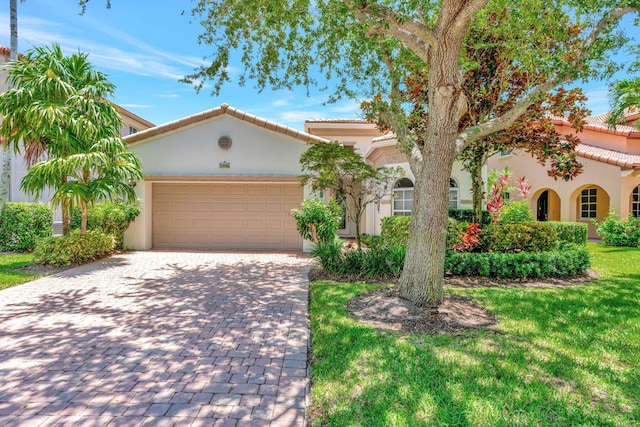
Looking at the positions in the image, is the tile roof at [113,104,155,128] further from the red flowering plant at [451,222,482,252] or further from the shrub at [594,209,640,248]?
the shrub at [594,209,640,248]

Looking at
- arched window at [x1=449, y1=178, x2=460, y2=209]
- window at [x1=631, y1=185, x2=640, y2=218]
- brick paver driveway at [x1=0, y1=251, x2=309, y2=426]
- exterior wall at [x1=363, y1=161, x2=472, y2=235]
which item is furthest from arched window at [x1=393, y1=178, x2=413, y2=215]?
window at [x1=631, y1=185, x2=640, y2=218]

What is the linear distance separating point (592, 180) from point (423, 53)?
600 inches

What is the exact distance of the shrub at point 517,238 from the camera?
8.74 metres

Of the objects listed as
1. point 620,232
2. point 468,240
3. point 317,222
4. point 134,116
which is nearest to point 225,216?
point 317,222

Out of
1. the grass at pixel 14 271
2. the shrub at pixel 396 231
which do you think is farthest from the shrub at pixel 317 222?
the grass at pixel 14 271

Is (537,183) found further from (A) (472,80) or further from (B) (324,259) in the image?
(B) (324,259)

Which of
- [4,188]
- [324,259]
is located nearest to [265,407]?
[324,259]

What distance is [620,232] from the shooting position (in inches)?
527

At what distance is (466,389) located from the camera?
3.19 m

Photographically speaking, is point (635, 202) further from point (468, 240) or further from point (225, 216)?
point (225, 216)

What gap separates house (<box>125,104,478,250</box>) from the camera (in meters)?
12.4

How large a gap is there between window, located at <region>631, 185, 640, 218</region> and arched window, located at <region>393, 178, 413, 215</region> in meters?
11.4

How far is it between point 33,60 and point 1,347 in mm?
8856

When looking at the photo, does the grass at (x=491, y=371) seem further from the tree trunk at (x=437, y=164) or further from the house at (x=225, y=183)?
the house at (x=225, y=183)
